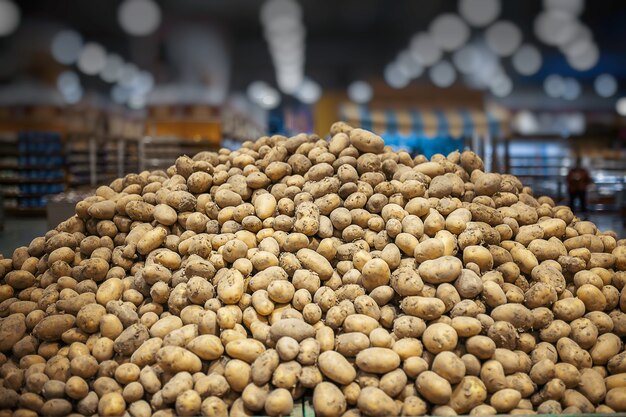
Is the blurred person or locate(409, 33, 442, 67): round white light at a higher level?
locate(409, 33, 442, 67): round white light

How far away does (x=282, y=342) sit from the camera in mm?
1915

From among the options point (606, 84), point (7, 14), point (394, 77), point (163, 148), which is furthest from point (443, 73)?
point (7, 14)

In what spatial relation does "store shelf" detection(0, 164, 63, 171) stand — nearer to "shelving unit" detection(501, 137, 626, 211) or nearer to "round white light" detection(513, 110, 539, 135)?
"shelving unit" detection(501, 137, 626, 211)

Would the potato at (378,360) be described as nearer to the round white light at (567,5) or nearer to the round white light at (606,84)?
the round white light at (567,5)

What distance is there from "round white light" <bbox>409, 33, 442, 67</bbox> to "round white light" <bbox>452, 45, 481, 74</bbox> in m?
1.57

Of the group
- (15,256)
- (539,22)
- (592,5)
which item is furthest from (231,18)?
(15,256)

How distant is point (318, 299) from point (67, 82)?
17569 mm

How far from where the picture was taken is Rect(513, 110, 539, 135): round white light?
19.9 m

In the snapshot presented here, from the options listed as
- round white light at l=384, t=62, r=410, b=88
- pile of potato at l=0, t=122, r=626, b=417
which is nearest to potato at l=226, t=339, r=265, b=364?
pile of potato at l=0, t=122, r=626, b=417

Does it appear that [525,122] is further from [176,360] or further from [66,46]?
[176,360]

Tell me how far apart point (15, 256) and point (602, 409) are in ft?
9.25

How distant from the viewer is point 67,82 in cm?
1700

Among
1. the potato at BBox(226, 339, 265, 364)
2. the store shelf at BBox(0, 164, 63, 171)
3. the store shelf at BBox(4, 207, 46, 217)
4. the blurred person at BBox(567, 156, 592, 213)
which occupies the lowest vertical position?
the potato at BBox(226, 339, 265, 364)

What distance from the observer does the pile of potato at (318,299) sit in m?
1.86
